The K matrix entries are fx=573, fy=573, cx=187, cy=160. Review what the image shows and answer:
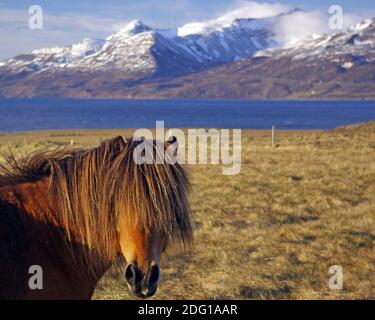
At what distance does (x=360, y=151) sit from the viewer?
75.9 ft

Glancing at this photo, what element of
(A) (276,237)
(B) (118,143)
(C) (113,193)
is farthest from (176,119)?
(C) (113,193)

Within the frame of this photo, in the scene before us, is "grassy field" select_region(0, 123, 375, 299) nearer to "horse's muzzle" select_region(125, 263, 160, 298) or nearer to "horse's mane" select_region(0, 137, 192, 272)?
"horse's mane" select_region(0, 137, 192, 272)

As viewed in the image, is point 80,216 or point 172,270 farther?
point 172,270

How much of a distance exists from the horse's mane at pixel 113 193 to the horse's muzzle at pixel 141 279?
0.76 feet

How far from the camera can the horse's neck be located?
308cm

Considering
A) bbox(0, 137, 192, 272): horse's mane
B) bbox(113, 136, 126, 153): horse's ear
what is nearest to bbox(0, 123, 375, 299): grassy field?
bbox(0, 137, 192, 272): horse's mane

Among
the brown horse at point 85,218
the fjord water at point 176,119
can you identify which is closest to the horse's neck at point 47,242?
the brown horse at point 85,218

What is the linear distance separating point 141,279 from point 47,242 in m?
0.66

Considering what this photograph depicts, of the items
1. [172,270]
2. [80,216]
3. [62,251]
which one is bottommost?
[172,270]

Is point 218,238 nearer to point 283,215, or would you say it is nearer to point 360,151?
point 283,215

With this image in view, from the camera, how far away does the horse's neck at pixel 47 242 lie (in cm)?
308

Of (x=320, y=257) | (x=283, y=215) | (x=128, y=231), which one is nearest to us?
(x=128, y=231)

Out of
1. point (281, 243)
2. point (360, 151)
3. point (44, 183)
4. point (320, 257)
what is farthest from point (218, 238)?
point (360, 151)
